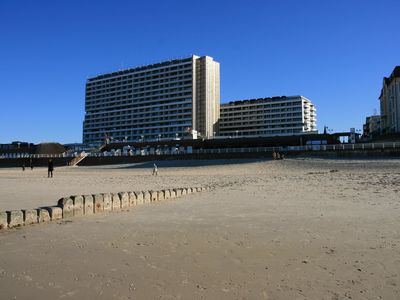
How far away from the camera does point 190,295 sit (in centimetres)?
484

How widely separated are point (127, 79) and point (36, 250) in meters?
162

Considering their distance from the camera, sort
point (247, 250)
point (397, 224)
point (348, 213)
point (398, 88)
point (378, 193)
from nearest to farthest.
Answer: point (247, 250)
point (397, 224)
point (348, 213)
point (378, 193)
point (398, 88)

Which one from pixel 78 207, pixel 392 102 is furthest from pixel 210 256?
pixel 392 102

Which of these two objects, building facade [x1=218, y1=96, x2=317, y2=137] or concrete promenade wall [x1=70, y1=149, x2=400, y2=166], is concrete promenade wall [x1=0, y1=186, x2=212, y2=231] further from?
building facade [x1=218, y1=96, x2=317, y2=137]

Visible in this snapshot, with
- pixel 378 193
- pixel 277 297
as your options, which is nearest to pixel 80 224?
pixel 277 297

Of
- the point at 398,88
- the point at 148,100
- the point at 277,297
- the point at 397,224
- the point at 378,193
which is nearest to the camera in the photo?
the point at 277,297

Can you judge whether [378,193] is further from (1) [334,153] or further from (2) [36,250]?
(1) [334,153]

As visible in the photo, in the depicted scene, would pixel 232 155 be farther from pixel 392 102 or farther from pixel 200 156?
pixel 392 102

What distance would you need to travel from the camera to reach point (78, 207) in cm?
1167

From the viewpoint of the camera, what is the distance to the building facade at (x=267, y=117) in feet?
490

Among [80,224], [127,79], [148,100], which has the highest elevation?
[127,79]

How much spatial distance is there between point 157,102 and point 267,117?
4407 centimetres

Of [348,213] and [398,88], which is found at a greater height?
[398,88]

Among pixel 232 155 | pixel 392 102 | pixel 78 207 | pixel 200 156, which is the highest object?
pixel 392 102
